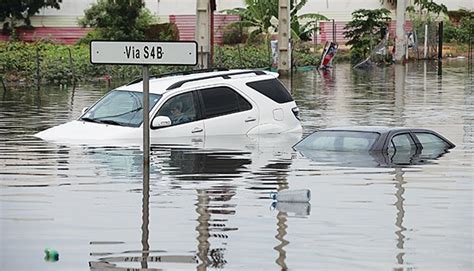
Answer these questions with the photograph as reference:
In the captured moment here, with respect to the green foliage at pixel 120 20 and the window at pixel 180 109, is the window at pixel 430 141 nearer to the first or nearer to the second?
the window at pixel 180 109

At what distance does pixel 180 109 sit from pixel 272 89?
1916mm

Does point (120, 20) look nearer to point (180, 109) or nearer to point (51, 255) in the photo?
point (180, 109)

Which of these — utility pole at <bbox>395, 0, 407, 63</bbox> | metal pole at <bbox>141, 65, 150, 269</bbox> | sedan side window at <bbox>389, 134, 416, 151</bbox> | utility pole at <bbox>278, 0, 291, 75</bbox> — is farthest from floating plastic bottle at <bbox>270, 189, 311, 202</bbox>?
utility pole at <bbox>395, 0, 407, 63</bbox>

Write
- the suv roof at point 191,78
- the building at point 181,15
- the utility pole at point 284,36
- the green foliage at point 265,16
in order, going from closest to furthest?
1. the suv roof at point 191,78
2. the utility pole at point 284,36
3. the green foliage at point 265,16
4. the building at point 181,15

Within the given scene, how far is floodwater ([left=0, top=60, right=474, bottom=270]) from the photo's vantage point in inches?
420

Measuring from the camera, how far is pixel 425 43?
218 ft

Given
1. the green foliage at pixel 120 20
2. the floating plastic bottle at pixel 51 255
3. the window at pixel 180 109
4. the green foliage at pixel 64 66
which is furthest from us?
the green foliage at pixel 120 20

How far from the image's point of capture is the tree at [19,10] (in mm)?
68000

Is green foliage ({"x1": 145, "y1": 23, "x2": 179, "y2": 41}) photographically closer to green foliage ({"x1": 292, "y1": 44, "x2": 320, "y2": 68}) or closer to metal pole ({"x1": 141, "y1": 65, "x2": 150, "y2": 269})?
green foliage ({"x1": 292, "y1": 44, "x2": 320, "y2": 68})

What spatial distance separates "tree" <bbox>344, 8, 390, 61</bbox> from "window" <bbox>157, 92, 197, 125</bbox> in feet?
155

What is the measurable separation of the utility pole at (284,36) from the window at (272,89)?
23600mm

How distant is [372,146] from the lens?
19.1 meters

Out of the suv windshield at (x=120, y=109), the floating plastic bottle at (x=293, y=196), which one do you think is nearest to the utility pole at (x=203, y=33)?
the suv windshield at (x=120, y=109)

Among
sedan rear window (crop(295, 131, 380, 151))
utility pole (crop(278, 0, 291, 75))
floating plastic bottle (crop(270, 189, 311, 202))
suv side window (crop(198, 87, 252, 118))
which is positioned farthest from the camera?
utility pole (crop(278, 0, 291, 75))
